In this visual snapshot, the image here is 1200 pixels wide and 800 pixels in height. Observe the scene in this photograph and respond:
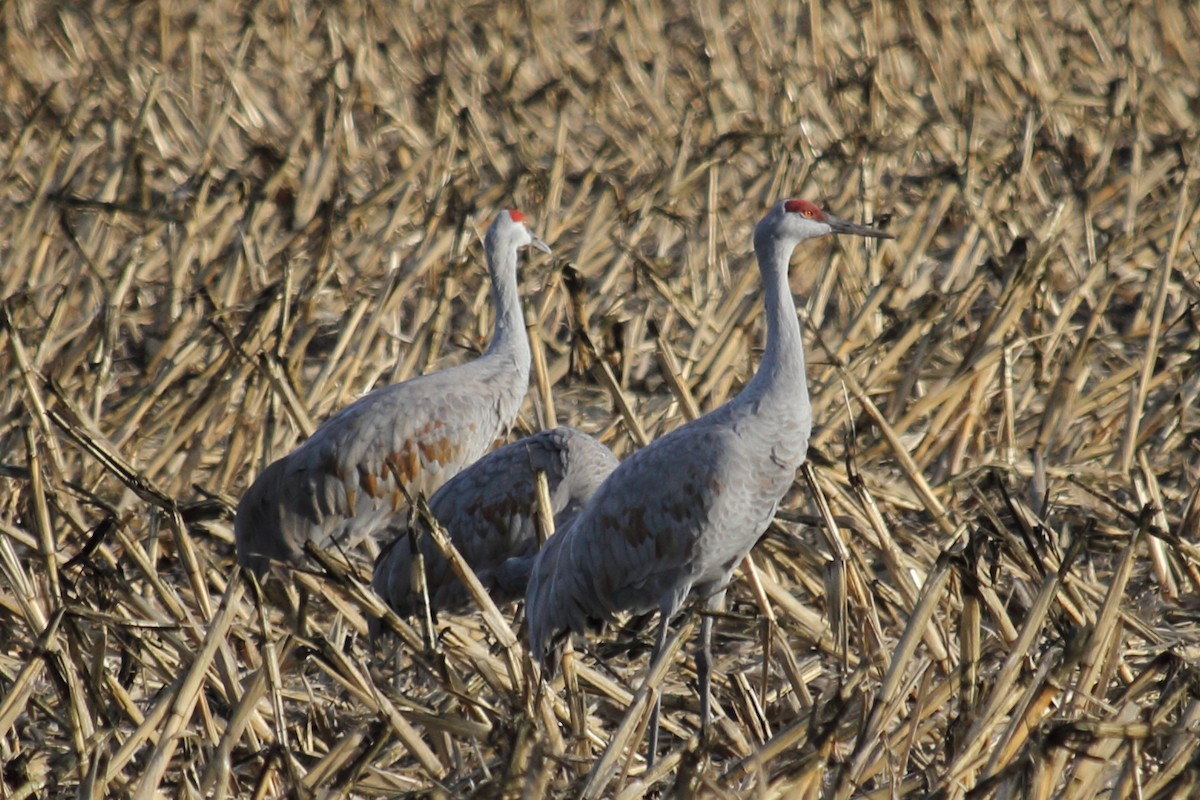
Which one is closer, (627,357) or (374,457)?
(374,457)

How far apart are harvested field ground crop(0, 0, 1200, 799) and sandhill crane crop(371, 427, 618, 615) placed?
0.19 meters

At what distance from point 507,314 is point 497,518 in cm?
90

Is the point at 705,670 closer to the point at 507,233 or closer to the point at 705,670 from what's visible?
the point at 705,670

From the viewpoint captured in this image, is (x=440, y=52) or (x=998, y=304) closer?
(x=998, y=304)

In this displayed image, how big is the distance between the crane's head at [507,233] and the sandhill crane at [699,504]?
1.49 meters

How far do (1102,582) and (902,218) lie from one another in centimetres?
289

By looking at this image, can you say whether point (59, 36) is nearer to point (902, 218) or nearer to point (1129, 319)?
point (902, 218)

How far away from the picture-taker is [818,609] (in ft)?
15.8

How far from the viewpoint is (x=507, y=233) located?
585 cm

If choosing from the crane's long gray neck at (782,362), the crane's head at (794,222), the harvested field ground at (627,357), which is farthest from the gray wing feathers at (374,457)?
the crane's long gray neck at (782,362)

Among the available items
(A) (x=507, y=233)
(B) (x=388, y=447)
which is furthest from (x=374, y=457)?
(A) (x=507, y=233)

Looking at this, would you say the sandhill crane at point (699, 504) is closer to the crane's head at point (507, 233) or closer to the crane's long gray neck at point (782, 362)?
the crane's long gray neck at point (782, 362)

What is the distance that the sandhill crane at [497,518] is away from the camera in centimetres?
493

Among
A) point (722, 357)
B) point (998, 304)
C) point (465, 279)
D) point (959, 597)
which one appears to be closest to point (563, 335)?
point (465, 279)
